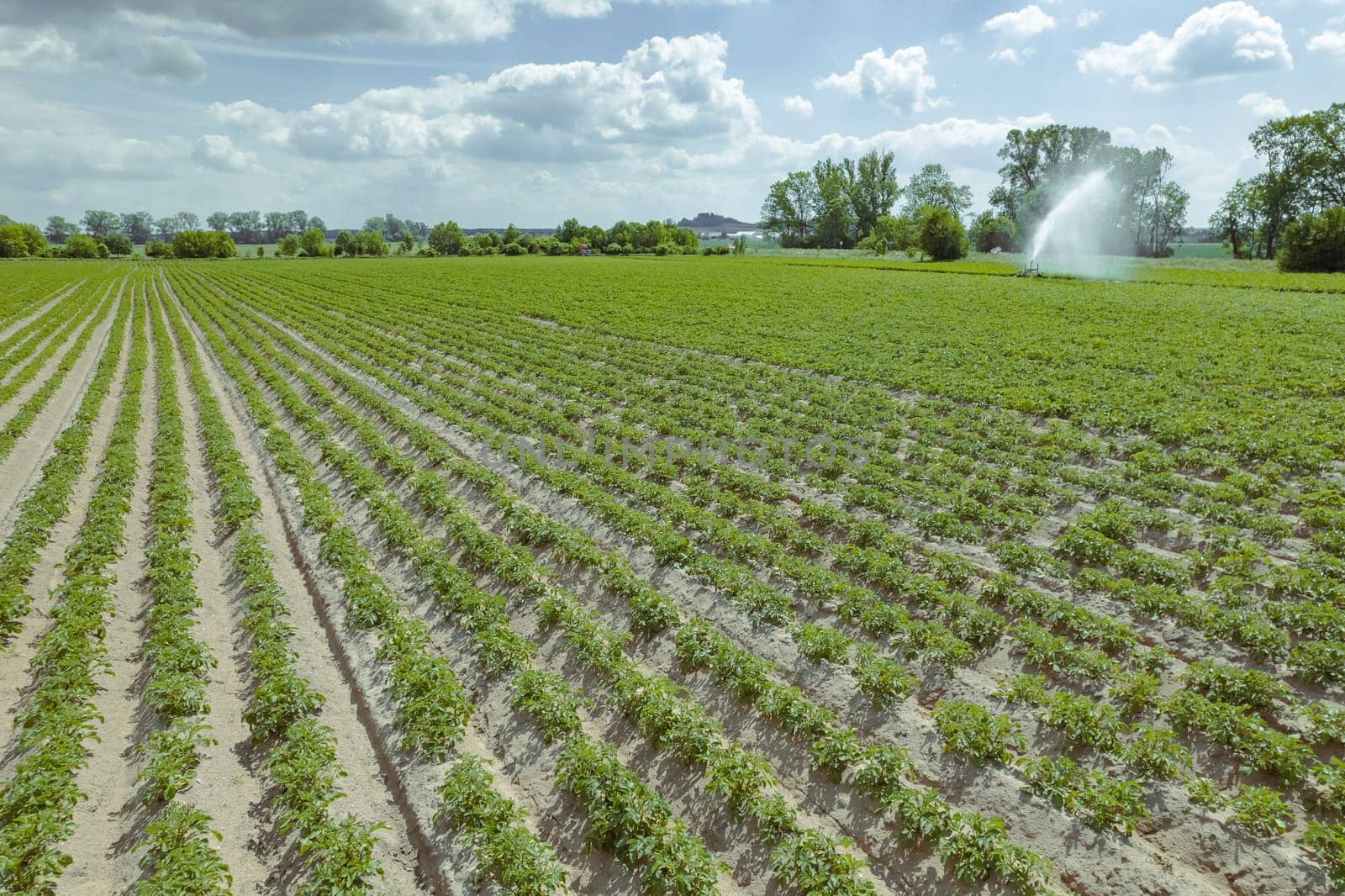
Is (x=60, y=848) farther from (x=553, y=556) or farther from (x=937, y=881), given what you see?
(x=937, y=881)

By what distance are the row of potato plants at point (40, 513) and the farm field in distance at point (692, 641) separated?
3.8 inches

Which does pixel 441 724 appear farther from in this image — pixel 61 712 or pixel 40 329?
pixel 40 329

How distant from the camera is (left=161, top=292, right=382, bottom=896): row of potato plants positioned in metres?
5.97

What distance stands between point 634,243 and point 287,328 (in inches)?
4520

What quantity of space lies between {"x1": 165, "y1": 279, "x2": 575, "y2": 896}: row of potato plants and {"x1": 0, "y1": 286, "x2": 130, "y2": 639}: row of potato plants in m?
3.89

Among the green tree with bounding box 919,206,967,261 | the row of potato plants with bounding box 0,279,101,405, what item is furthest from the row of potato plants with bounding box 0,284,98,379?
the green tree with bounding box 919,206,967,261

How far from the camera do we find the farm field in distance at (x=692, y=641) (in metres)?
6.11

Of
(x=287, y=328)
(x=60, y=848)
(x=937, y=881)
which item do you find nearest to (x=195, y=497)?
(x=60, y=848)

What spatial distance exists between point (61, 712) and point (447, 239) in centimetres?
15756

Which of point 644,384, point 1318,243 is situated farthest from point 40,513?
point 1318,243

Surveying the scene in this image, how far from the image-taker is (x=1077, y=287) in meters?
42.9

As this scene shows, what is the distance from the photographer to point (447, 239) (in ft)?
496

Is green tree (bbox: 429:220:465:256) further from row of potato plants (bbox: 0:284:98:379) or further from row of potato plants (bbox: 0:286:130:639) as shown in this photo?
row of potato plants (bbox: 0:286:130:639)

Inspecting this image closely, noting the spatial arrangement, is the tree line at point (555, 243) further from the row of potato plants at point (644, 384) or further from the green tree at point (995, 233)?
the row of potato plants at point (644, 384)
